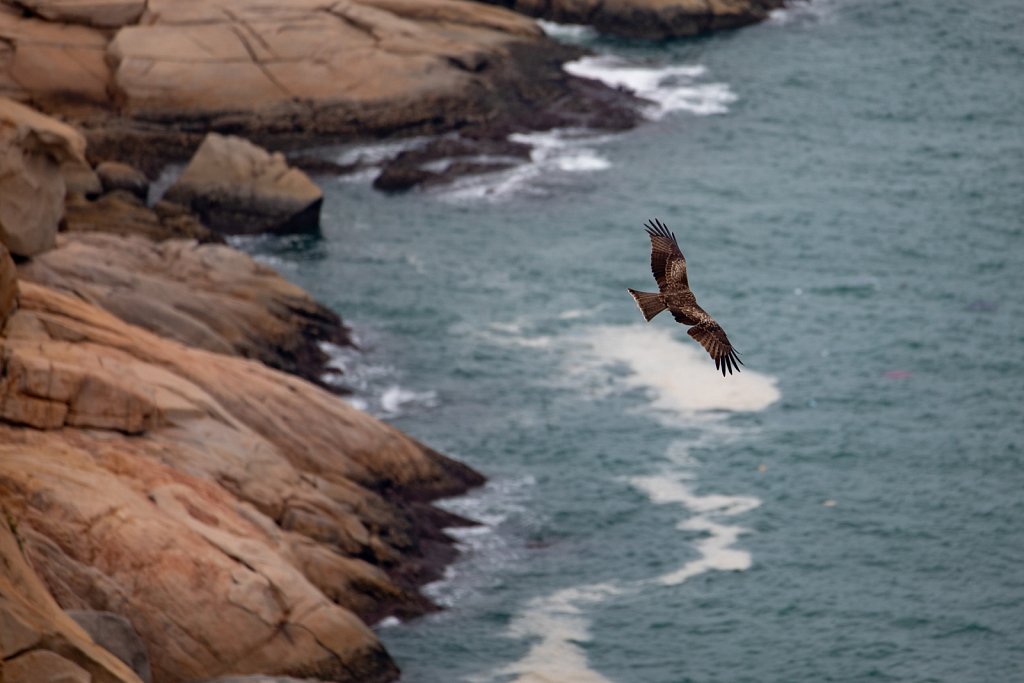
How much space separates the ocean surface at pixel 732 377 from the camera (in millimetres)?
51906

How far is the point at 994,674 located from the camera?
4991 centimetres

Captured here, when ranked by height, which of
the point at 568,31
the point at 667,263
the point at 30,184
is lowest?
the point at 568,31

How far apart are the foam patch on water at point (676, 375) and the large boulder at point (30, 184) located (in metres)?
23.5

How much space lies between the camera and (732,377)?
221ft

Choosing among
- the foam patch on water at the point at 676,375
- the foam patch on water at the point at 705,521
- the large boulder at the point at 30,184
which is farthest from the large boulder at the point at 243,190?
the large boulder at the point at 30,184

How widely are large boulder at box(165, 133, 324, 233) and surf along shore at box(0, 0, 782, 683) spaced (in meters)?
1.17

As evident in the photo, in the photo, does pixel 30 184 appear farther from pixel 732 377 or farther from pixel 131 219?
pixel 732 377

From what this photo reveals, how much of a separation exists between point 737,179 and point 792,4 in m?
26.4

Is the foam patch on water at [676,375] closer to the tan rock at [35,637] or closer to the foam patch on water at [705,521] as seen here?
the foam patch on water at [705,521]

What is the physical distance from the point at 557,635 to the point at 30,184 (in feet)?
61.7

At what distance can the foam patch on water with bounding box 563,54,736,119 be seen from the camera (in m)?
93.1

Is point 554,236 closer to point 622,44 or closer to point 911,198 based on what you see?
point 911,198

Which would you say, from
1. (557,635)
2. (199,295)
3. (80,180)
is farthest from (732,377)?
(80,180)

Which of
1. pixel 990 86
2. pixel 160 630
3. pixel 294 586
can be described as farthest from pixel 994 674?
pixel 990 86
